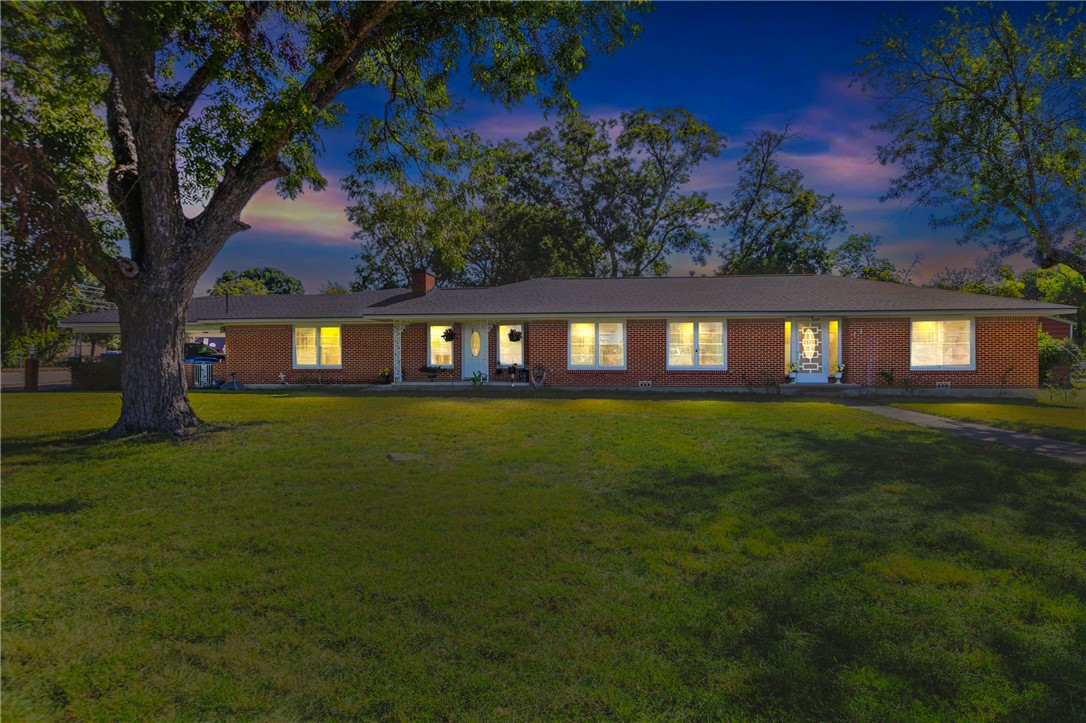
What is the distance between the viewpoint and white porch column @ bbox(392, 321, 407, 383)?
2019 cm

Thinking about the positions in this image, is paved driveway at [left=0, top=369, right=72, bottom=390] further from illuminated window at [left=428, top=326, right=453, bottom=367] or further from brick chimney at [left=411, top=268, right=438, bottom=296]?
brick chimney at [left=411, top=268, right=438, bottom=296]

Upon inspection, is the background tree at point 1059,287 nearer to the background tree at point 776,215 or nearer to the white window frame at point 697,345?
the background tree at point 776,215

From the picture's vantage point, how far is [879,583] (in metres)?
3.76

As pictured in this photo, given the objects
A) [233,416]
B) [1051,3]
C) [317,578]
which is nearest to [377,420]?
[233,416]

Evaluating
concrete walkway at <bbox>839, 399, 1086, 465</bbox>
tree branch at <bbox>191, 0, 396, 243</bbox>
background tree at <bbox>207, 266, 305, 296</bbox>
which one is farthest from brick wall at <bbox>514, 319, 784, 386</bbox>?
background tree at <bbox>207, 266, 305, 296</bbox>

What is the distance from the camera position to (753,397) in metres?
16.2

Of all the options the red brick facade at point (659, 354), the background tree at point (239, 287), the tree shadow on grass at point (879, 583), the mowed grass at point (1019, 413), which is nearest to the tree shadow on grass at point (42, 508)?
the tree shadow on grass at point (879, 583)

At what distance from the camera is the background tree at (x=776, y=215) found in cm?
3453

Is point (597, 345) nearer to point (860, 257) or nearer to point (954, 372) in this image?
point (954, 372)

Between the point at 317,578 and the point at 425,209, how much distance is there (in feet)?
34.7

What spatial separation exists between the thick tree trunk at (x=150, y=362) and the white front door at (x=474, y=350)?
1182 centimetres

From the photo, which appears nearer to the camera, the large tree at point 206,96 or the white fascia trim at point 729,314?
the large tree at point 206,96

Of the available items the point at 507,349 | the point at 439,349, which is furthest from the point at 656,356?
the point at 439,349

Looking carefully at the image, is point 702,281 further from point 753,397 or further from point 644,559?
point 644,559
